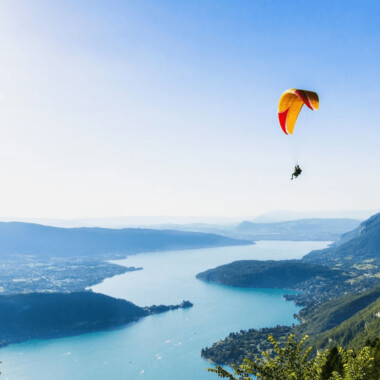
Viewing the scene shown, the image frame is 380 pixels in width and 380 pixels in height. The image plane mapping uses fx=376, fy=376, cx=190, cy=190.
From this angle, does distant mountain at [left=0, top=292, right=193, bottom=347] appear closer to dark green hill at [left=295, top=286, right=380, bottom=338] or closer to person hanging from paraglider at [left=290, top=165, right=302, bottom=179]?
dark green hill at [left=295, top=286, right=380, bottom=338]

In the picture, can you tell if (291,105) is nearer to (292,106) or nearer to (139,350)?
(292,106)

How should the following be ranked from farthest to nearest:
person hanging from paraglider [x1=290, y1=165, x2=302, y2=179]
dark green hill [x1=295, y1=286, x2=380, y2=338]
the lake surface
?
dark green hill [x1=295, y1=286, x2=380, y2=338]
the lake surface
person hanging from paraglider [x1=290, y1=165, x2=302, y2=179]

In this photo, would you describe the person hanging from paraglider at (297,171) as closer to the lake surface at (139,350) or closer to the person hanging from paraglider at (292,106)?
the person hanging from paraglider at (292,106)

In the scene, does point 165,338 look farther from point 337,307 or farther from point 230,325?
point 337,307

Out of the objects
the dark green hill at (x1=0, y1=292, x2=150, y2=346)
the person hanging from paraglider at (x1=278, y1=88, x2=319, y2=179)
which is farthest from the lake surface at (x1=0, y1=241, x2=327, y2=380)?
the person hanging from paraglider at (x1=278, y1=88, x2=319, y2=179)

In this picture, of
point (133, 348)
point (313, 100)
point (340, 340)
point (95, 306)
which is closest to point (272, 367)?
point (313, 100)

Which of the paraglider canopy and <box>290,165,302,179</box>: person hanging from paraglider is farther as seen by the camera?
<box>290,165,302,179</box>: person hanging from paraglider
